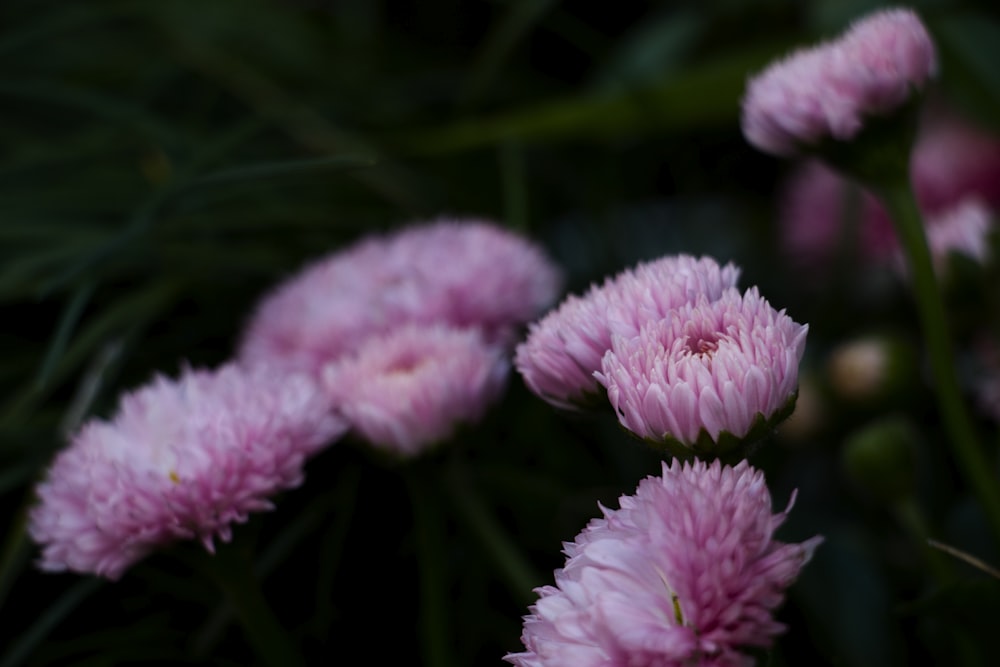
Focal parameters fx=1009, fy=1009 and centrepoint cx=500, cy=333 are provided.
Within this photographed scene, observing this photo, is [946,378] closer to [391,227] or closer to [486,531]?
[486,531]

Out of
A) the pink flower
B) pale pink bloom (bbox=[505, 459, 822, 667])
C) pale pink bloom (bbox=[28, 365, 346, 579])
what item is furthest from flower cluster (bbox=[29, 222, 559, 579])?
the pink flower

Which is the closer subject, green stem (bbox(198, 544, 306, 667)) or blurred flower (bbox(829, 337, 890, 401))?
green stem (bbox(198, 544, 306, 667))

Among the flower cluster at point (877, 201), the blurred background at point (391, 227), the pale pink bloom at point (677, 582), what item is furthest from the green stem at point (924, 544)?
the flower cluster at point (877, 201)

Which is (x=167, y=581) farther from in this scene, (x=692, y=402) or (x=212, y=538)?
(x=692, y=402)

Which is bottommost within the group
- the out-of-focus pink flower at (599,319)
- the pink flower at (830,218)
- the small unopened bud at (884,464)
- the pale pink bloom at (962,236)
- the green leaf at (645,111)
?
the small unopened bud at (884,464)

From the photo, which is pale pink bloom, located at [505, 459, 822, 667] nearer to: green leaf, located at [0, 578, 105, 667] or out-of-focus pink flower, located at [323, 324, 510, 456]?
out-of-focus pink flower, located at [323, 324, 510, 456]

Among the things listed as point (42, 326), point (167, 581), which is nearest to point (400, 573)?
point (167, 581)

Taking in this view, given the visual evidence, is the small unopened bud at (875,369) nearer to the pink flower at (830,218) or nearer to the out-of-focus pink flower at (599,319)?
the pink flower at (830,218)
